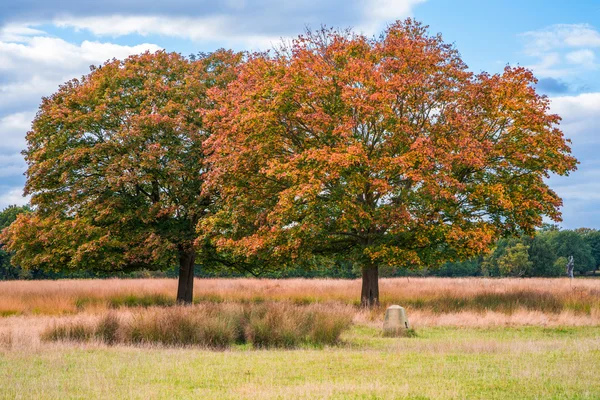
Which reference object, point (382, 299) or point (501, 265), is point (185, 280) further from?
point (501, 265)

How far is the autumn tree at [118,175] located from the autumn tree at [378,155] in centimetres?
208

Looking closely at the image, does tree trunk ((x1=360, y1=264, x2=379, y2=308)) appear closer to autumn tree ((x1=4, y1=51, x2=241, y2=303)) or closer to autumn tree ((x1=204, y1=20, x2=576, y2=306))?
autumn tree ((x1=204, y1=20, x2=576, y2=306))

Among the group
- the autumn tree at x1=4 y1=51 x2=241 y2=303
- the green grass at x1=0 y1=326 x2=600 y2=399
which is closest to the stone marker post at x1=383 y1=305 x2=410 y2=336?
the green grass at x1=0 y1=326 x2=600 y2=399

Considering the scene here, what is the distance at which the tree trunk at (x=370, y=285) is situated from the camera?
25.3 meters

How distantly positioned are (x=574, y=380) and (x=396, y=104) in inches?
608

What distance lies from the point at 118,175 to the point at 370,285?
36.8 ft

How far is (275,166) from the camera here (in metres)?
22.8

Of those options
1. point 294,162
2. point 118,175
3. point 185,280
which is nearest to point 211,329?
point 294,162

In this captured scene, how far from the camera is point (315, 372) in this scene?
10.5 m

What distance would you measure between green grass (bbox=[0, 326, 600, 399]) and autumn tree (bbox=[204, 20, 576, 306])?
853 cm

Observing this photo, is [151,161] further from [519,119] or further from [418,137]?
[519,119]

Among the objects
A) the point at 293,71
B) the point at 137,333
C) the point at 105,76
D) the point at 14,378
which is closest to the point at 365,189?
the point at 293,71

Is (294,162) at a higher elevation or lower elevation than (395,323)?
higher

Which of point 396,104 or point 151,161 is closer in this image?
point 396,104
